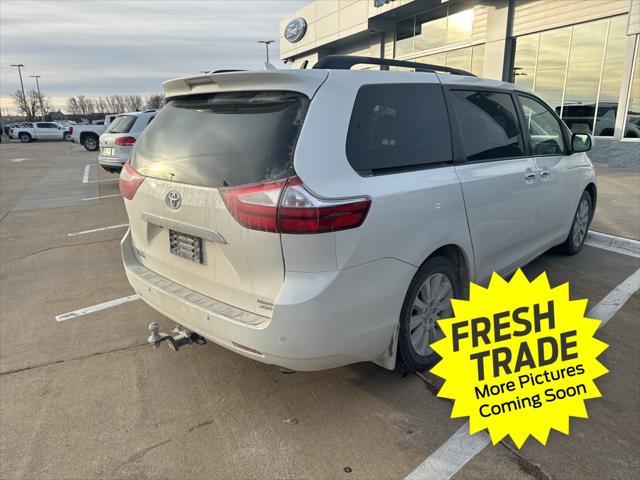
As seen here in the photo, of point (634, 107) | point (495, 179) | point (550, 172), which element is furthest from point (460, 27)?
point (495, 179)

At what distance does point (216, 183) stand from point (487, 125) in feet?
6.88

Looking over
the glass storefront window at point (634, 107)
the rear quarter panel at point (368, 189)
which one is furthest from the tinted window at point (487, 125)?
the glass storefront window at point (634, 107)

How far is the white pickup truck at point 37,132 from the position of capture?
37.3 meters

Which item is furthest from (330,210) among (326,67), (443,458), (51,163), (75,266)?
(51,163)

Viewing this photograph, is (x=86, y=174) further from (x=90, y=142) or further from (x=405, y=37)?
(x=405, y=37)

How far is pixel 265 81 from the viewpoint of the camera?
2.35 m

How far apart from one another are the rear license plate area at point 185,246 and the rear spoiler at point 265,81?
2.74 feet

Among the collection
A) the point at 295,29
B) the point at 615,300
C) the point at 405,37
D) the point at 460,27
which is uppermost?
the point at 295,29

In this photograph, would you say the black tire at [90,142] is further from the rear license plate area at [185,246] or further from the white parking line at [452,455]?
the white parking line at [452,455]

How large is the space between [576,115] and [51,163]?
62.4 feet

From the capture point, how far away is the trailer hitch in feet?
8.93

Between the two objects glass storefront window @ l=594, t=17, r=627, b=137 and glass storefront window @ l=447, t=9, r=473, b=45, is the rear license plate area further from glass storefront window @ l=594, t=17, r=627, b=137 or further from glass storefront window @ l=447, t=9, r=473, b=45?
glass storefront window @ l=447, t=9, r=473, b=45

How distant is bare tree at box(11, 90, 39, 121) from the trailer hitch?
7742cm

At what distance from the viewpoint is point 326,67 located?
2674 mm
